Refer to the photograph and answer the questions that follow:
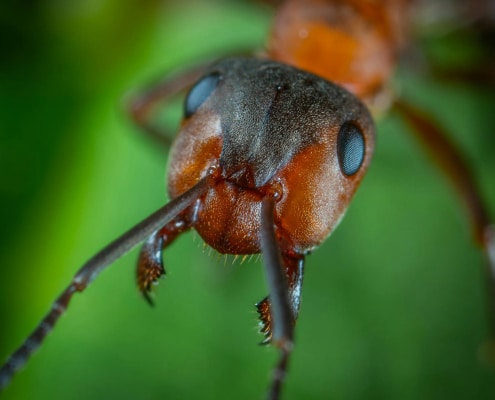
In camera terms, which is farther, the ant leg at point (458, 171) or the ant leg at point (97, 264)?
the ant leg at point (458, 171)

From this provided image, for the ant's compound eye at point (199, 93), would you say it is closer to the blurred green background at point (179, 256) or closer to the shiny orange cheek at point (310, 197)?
→ the shiny orange cheek at point (310, 197)

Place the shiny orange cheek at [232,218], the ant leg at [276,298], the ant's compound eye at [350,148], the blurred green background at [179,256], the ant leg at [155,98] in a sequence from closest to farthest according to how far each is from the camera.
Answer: the ant leg at [276,298] < the shiny orange cheek at [232,218] < the ant's compound eye at [350,148] < the blurred green background at [179,256] < the ant leg at [155,98]

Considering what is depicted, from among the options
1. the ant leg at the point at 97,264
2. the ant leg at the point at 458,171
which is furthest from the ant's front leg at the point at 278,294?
the ant leg at the point at 458,171

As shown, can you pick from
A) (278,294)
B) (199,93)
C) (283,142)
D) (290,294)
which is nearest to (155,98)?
(199,93)

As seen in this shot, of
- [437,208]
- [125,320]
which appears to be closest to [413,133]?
[437,208]

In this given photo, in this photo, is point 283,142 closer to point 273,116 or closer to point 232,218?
point 273,116

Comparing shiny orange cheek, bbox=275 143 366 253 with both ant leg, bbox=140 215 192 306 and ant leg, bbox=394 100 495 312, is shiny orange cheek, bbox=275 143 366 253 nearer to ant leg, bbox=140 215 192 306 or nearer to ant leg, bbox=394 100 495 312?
ant leg, bbox=140 215 192 306

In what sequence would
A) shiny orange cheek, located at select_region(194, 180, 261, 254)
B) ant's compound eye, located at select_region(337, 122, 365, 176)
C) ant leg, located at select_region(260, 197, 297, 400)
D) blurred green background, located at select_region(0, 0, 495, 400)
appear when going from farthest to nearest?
1. blurred green background, located at select_region(0, 0, 495, 400)
2. ant's compound eye, located at select_region(337, 122, 365, 176)
3. shiny orange cheek, located at select_region(194, 180, 261, 254)
4. ant leg, located at select_region(260, 197, 297, 400)

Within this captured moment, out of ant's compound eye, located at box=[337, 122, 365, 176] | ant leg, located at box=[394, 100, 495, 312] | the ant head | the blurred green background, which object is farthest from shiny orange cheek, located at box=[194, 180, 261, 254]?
ant leg, located at box=[394, 100, 495, 312]
